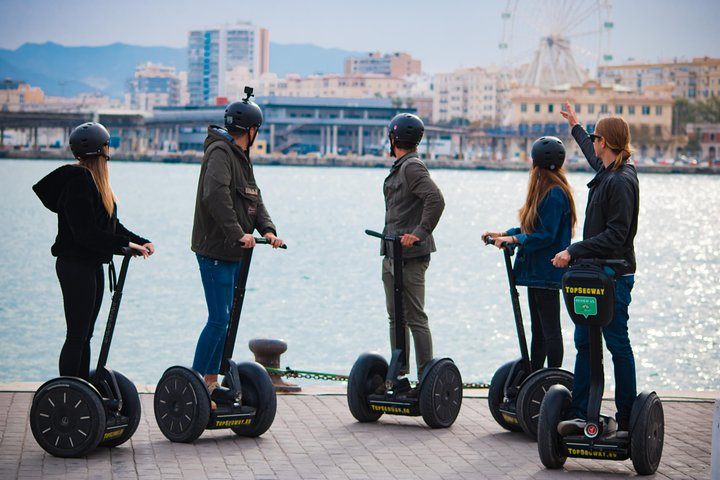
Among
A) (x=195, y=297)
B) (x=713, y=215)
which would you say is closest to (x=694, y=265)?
(x=195, y=297)

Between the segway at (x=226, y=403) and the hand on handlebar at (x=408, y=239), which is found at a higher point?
the hand on handlebar at (x=408, y=239)

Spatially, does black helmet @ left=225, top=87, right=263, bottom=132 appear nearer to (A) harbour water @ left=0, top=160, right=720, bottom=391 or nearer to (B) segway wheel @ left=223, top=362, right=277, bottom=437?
(B) segway wheel @ left=223, top=362, right=277, bottom=437

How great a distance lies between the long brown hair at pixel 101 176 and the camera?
313 inches

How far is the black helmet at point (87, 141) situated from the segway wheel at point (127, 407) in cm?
132

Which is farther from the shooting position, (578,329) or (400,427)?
(400,427)

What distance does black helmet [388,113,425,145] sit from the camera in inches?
361

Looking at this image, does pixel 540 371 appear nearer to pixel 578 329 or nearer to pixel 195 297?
pixel 578 329

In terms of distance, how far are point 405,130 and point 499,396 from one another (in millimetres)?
1935

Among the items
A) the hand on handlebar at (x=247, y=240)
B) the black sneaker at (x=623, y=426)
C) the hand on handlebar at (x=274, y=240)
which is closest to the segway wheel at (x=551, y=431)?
the black sneaker at (x=623, y=426)

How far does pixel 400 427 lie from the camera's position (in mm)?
8977

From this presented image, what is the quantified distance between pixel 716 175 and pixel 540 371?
610ft

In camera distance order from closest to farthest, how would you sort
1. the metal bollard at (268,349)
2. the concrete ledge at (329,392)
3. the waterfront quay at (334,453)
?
1. the waterfront quay at (334,453)
2. the concrete ledge at (329,392)
3. the metal bollard at (268,349)

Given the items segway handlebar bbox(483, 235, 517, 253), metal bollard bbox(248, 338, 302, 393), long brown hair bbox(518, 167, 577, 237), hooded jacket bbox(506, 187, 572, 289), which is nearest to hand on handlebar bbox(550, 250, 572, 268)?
segway handlebar bbox(483, 235, 517, 253)

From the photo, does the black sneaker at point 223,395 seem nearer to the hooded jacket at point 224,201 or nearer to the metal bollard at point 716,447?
the hooded jacket at point 224,201
